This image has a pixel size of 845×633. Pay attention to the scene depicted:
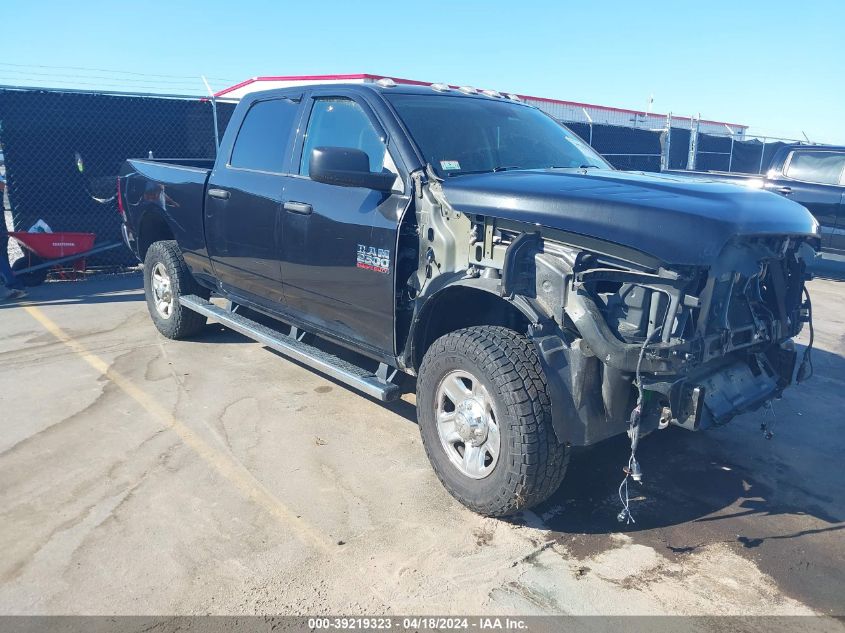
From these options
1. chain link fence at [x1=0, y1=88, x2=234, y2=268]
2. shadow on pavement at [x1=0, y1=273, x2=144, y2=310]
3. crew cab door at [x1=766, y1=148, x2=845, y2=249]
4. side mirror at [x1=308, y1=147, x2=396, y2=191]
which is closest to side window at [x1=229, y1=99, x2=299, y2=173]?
side mirror at [x1=308, y1=147, x2=396, y2=191]

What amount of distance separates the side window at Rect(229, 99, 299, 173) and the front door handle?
397mm

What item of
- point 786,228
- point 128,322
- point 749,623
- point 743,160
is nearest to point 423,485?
point 749,623

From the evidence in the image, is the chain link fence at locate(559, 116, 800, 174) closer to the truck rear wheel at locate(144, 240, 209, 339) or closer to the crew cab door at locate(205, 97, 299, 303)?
the truck rear wheel at locate(144, 240, 209, 339)

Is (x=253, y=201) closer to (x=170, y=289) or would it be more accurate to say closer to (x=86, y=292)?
(x=170, y=289)

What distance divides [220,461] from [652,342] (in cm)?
255

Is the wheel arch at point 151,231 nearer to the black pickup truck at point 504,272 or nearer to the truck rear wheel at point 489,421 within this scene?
the black pickup truck at point 504,272

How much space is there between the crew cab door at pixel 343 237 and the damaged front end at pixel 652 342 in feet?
3.93

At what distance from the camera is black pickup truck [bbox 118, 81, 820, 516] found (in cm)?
299

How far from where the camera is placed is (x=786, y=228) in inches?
131

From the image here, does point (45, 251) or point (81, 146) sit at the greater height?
point (81, 146)

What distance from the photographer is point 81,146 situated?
393 inches

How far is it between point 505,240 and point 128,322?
5248mm

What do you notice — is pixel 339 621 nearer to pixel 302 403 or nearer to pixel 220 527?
pixel 220 527

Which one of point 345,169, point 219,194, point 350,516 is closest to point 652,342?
point 350,516
